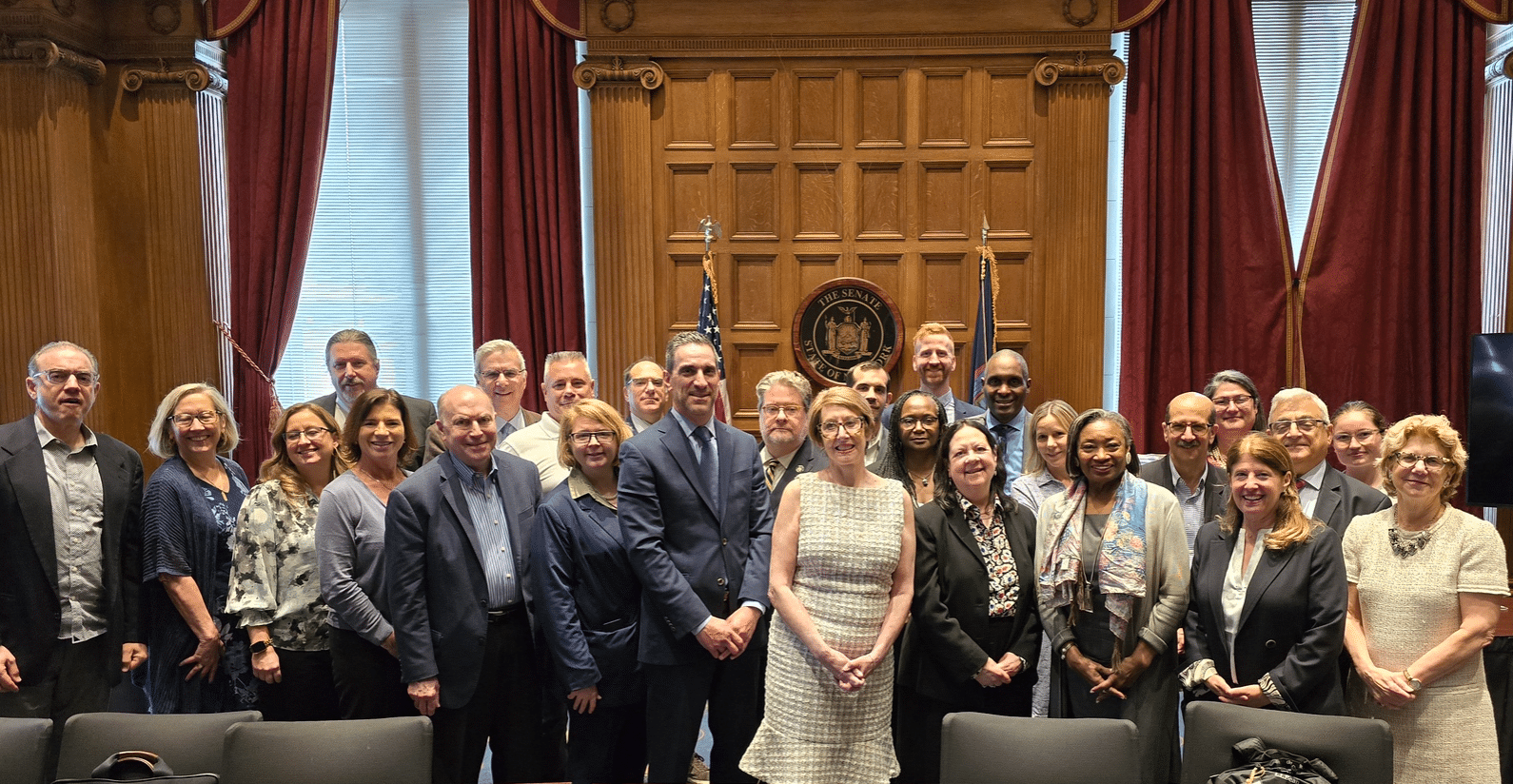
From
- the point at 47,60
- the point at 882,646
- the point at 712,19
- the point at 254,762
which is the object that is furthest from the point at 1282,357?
A: the point at 47,60

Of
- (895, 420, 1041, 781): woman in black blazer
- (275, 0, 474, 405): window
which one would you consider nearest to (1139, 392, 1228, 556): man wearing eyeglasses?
(895, 420, 1041, 781): woman in black blazer

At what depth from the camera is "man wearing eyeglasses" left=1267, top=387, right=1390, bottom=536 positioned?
12.0ft

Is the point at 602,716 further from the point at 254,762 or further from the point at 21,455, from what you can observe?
the point at 21,455

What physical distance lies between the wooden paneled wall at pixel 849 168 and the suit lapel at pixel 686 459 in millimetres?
2887

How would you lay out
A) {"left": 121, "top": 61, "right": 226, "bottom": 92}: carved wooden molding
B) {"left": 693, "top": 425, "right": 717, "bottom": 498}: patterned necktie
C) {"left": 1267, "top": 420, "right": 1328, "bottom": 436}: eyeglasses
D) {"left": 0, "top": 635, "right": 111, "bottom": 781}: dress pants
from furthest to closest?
{"left": 121, "top": 61, "right": 226, "bottom": 92}: carved wooden molding, {"left": 1267, "top": 420, "right": 1328, "bottom": 436}: eyeglasses, {"left": 0, "top": 635, "right": 111, "bottom": 781}: dress pants, {"left": 693, "top": 425, "right": 717, "bottom": 498}: patterned necktie

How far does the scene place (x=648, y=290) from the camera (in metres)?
6.38

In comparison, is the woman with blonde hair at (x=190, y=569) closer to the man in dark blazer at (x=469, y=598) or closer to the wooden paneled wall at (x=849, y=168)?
the man in dark blazer at (x=469, y=598)

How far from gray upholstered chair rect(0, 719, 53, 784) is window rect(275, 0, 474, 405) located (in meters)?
4.29

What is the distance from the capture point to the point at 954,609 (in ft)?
11.1

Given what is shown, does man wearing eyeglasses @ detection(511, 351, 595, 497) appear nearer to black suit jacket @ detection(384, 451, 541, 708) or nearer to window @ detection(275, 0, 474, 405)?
black suit jacket @ detection(384, 451, 541, 708)

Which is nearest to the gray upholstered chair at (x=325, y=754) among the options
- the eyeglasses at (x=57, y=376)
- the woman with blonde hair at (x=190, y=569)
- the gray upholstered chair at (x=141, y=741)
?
the gray upholstered chair at (x=141, y=741)

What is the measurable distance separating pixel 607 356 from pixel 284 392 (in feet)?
6.78

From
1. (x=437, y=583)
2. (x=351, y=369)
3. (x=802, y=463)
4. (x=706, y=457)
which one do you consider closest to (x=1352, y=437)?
(x=802, y=463)

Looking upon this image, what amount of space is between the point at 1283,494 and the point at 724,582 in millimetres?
1642
